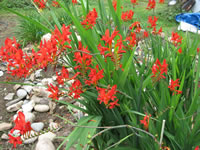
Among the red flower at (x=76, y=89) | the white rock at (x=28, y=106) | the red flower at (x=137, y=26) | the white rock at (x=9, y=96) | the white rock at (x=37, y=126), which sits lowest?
the white rock at (x=37, y=126)

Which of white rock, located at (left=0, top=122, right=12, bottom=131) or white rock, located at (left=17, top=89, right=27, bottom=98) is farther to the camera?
white rock, located at (left=17, top=89, right=27, bottom=98)

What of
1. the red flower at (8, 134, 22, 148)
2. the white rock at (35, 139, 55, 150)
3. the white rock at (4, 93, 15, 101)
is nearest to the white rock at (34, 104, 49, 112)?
the white rock at (4, 93, 15, 101)

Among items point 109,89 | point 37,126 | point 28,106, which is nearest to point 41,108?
point 28,106

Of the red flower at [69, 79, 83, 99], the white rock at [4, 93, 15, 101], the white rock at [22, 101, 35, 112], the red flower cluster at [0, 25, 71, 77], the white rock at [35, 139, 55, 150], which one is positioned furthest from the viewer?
the white rock at [4, 93, 15, 101]

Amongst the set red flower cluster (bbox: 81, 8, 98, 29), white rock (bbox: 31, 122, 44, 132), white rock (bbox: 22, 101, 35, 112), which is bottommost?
white rock (bbox: 31, 122, 44, 132)

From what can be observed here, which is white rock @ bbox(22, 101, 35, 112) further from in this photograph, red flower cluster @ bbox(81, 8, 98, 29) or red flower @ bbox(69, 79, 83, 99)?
red flower cluster @ bbox(81, 8, 98, 29)

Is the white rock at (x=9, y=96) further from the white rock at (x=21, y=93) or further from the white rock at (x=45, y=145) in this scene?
the white rock at (x=45, y=145)

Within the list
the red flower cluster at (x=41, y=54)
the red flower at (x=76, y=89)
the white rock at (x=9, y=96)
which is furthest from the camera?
the white rock at (x=9, y=96)

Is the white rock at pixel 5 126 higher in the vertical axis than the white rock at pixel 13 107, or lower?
lower

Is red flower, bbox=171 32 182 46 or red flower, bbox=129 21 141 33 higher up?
red flower, bbox=129 21 141 33

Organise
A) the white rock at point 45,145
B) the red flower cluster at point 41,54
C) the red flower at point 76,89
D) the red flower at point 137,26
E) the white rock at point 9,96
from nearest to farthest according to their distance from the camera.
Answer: the red flower cluster at point 41,54, the red flower at point 76,89, the red flower at point 137,26, the white rock at point 45,145, the white rock at point 9,96

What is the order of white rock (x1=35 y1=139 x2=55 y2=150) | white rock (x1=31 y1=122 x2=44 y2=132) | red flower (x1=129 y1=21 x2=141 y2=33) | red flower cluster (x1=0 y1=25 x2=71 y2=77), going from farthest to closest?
white rock (x1=31 y1=122 x2=44 y2=132) < white rock (x1=35 y1=139 x2=55 y2=150) < red flower (x1=129 y1=21 x2=141 y2=33) < red flower cluster (x1=0 y1=25 x2=71 y2=77)

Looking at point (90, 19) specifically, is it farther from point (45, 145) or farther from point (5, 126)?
point (5, 126)

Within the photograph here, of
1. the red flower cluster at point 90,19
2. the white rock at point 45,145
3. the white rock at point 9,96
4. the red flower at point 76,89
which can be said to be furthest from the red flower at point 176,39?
the white rock at point 9,96
